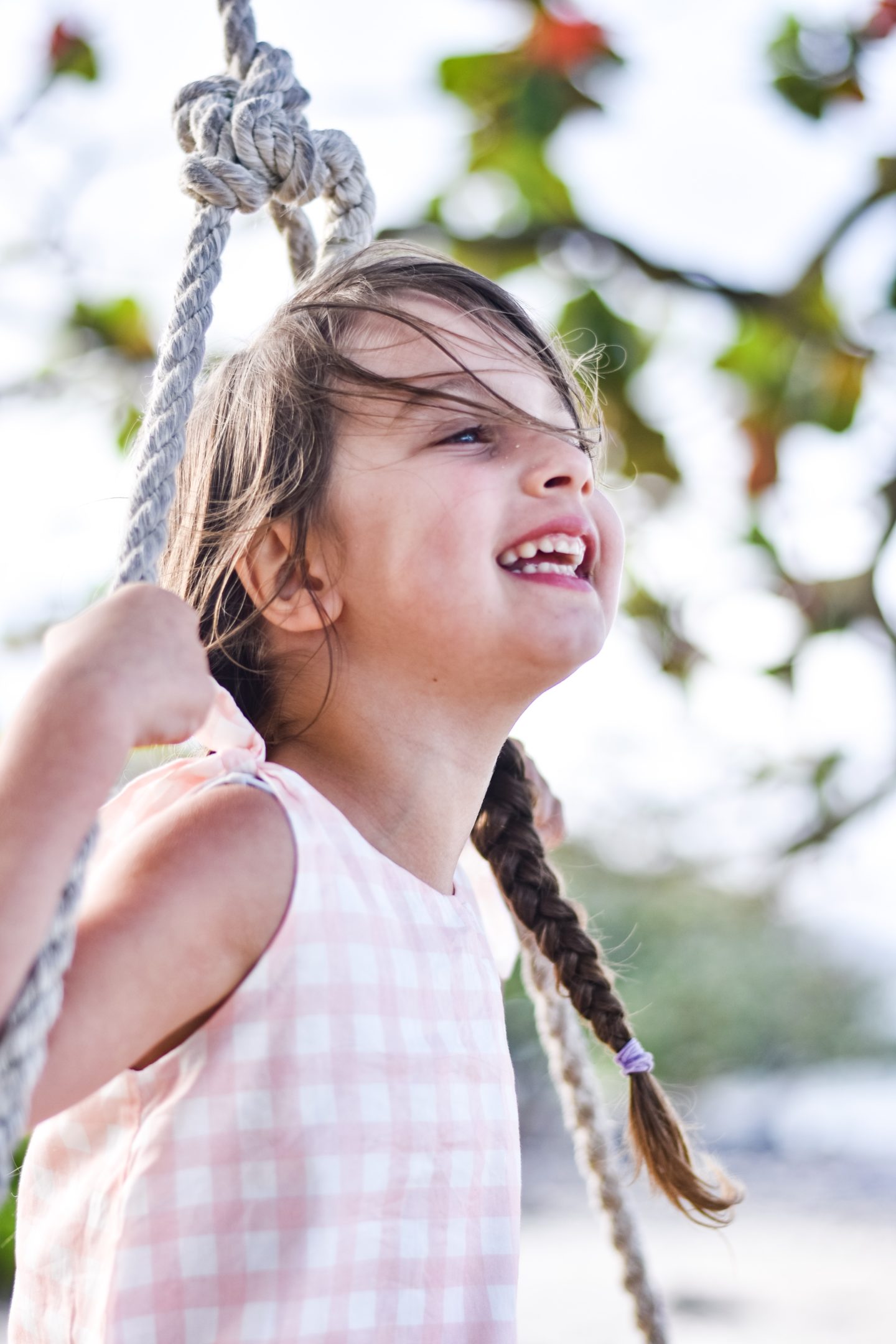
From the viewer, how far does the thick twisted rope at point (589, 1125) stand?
2.36 ft

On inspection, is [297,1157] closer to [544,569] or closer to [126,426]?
[544,569]

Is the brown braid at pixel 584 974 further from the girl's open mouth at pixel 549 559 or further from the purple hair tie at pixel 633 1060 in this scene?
the girl's open mouth at pixel 549 559

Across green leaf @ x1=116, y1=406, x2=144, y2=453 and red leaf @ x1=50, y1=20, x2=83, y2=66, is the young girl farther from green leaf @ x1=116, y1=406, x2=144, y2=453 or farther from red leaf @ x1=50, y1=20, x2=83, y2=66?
red leaf @ x1=50, y1=20, x2=83, y2=66

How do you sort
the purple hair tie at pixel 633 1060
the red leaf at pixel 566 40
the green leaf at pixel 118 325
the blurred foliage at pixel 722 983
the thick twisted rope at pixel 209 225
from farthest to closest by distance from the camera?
the blurred foliage at pixel 722 983 < the green leaf at pixel 118 325 < the red leaf at pixel 566 40 < the purple hair tie at pixel 633 1060 < the thick twisted rope at pixel 209 225

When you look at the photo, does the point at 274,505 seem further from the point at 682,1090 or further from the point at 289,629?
the point at 682,1090

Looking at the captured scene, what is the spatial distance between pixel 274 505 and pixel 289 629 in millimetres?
60

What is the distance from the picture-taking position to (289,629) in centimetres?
61

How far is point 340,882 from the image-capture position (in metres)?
0.51

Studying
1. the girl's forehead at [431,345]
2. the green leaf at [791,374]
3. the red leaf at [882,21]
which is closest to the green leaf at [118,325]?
the green leaf at [791,374]

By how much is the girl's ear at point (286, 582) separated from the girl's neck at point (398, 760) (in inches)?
1.4

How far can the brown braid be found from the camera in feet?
2.25

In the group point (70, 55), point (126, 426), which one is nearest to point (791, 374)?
point (126, 426)

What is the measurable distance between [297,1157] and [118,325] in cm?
137

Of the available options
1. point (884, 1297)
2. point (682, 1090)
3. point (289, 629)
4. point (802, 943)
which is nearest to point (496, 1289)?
point (289, 629)
